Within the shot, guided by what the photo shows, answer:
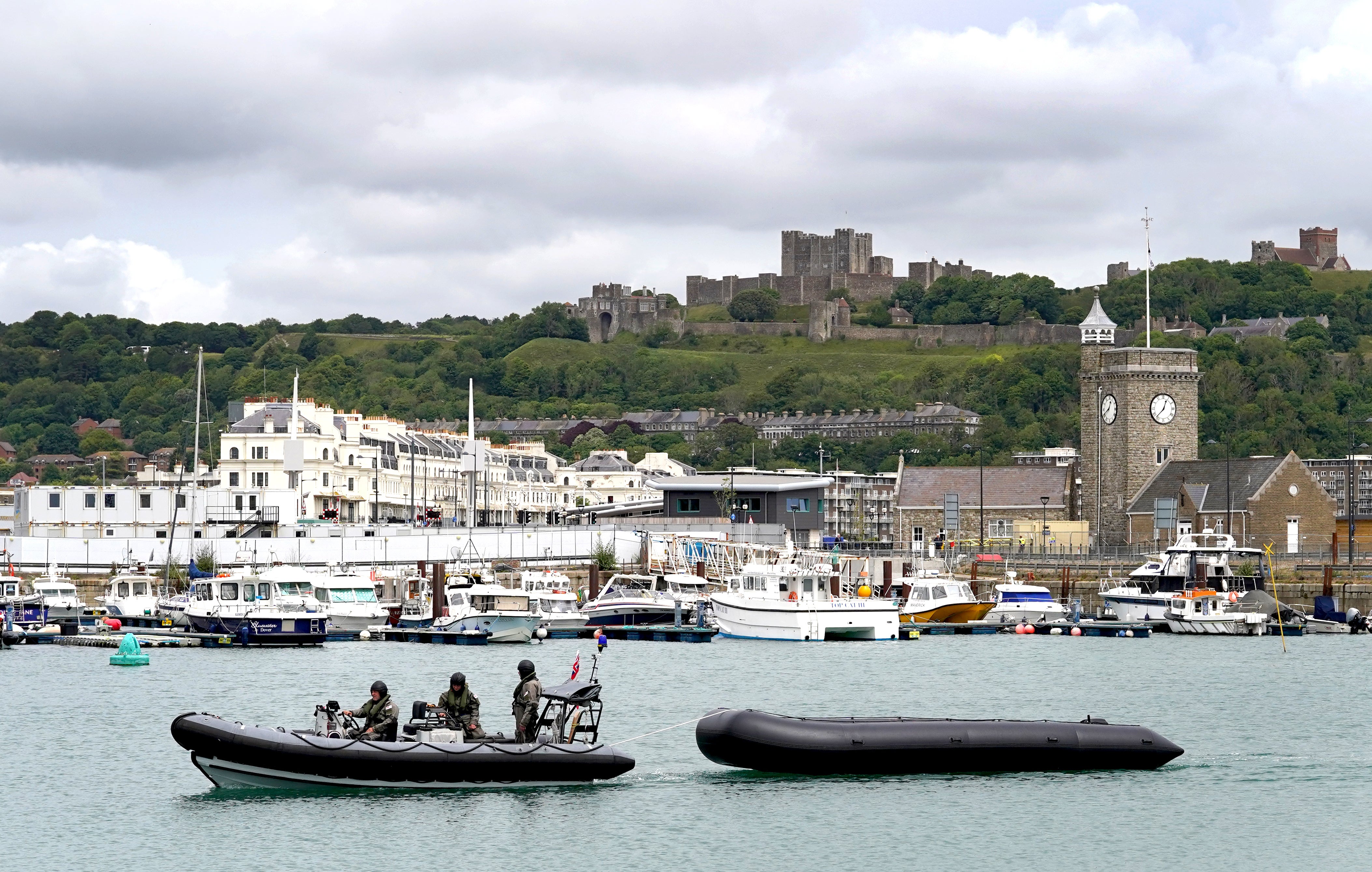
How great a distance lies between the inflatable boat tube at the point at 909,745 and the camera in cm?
3831

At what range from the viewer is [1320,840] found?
35531 millimetres

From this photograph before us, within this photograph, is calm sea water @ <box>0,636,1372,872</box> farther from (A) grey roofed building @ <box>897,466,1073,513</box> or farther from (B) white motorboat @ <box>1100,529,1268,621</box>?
(A) grey roofed building @ <box>897,466,1073,513</box>

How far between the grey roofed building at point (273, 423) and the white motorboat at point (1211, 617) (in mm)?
57709

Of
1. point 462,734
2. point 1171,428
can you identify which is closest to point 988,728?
point 462,734

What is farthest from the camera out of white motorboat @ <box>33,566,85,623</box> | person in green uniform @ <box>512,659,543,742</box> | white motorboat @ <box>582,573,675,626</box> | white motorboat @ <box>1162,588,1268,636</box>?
white motorboat @ <box>582,573,675,626</box>

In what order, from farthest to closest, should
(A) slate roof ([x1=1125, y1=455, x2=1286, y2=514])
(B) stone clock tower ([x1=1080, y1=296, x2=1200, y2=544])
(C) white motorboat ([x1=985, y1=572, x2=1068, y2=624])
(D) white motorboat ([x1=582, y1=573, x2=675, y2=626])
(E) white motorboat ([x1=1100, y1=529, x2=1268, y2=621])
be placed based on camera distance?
(B) stone clock tower ([x1=1080, y1=296, x2=1200, y2=544]), (A) slate roof ([x1=1125, y1=455, x2=1286, y2=514]), (C) white motorboat ([x1=985, y1=572, x2=1068, y2=624]), (E) white motorboat ([x1=1100, y1=529, x2=1268, y2=621]), (D) white motorboat ([x1=582, y1=573, x2=675, y2=626])

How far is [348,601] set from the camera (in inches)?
3150

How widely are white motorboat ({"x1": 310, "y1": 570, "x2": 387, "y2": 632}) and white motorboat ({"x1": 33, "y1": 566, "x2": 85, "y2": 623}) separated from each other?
367 inches

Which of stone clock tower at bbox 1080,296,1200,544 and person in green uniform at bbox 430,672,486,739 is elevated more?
stone clock tower at bbox 1080,296,1200,544

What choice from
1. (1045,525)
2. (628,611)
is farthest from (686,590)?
(1045,525)

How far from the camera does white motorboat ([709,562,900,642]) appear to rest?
7550 cm

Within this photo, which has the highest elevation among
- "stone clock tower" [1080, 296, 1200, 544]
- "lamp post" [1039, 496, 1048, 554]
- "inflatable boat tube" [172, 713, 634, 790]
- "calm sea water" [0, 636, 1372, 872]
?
"stone clock tower" [1080, 296, 1200, 544]

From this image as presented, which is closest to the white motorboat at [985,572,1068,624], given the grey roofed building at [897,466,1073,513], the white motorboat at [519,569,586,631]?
the white motorboat at [519,569,586,631]

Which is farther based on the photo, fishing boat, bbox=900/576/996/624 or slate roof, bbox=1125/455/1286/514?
slate roof, bbox=1125/455/1286/514
